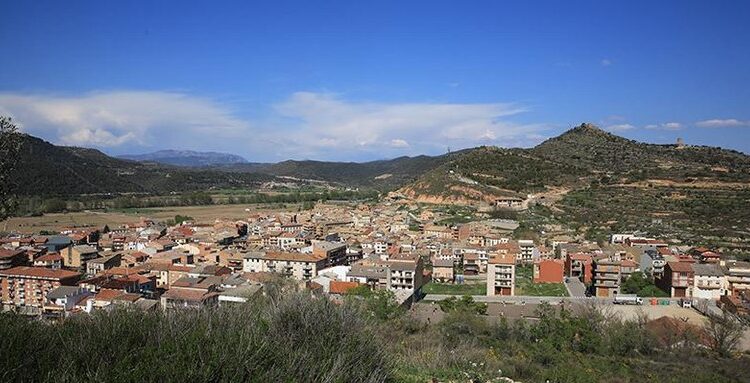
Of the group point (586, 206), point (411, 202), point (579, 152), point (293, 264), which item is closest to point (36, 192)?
point (411, 202)

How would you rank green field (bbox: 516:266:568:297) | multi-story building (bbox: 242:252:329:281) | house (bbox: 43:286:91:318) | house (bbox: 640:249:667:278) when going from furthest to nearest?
1. multi-story building (bbox: 242:252:329:281)
2. house (bbox: 640:249:667:278)
3. green field (bbox: 516:266:568:297)
4. house (bbox: 43:286:91:318)

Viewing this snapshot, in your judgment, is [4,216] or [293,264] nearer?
[4,216]

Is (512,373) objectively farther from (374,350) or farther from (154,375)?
(154,375)

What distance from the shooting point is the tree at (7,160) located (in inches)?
284

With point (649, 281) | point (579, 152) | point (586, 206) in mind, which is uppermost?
point (579, 152)

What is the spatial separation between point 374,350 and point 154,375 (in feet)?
11.0

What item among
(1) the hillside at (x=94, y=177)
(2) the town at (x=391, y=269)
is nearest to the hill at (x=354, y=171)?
(1) the hillside at (x=94, y=177)

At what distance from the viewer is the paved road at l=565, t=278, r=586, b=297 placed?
28619 mm

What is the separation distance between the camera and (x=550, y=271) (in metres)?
31.9

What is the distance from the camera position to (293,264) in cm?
3272

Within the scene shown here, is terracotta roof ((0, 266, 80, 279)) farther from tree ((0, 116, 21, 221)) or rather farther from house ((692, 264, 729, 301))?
house ((692, 264, 729, 301))

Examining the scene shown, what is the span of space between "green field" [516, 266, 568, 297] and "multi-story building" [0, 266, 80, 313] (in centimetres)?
2332

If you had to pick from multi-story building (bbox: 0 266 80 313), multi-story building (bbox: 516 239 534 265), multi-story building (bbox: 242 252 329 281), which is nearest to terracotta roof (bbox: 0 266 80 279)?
multi-story building (bbox: 0 266 80 313)

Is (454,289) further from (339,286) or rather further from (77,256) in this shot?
(77,256)
